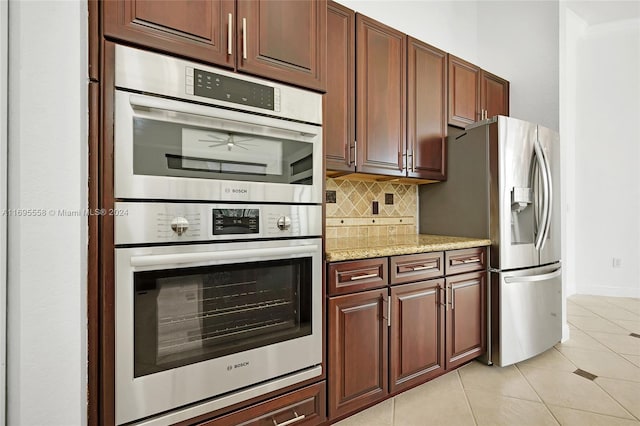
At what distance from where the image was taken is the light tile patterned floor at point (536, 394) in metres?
1.79

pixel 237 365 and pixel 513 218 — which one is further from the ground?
pixel 513 218

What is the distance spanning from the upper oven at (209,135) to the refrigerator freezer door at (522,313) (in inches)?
62.3

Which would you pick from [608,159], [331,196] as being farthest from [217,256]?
[608,159]

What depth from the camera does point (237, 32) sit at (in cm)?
138

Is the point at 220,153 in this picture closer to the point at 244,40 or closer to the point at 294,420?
the point at 244,40

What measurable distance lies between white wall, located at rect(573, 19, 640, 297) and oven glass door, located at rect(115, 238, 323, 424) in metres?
4.38

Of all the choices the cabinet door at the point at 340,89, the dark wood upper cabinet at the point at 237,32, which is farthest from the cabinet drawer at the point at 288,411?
the dark wood upper cabinet at the point at 237,32

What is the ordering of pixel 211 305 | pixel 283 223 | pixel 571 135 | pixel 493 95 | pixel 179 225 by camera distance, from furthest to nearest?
pixel 571 135 < pixel 493 95 < pixel 283 223 < pixel 211 305 < pixel 179 225

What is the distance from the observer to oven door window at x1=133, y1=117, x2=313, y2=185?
1.20 metres

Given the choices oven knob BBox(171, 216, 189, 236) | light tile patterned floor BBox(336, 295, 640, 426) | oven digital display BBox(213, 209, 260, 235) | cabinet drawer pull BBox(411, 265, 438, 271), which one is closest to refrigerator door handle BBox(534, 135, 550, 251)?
light tile patterned floor BBox(336, 295, 640, 426)

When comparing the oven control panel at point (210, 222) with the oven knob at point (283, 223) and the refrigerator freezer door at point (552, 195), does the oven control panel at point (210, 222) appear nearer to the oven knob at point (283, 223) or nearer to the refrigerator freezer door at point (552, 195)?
the oven knob at point (283, 223)
